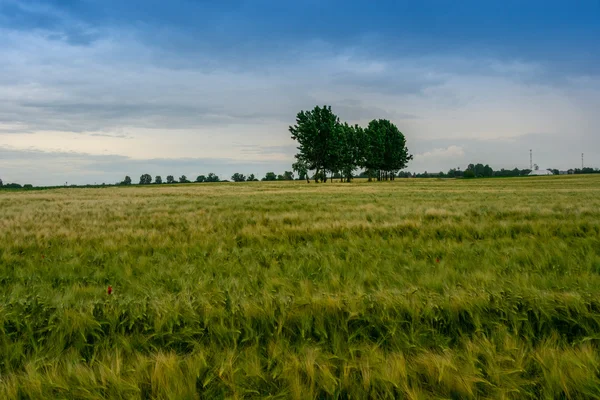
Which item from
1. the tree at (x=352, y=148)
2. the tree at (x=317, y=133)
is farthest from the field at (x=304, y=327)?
the tree at (x=352, y=148)

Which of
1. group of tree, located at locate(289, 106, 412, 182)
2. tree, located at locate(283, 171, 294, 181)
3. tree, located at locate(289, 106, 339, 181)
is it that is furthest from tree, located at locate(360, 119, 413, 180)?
tree, located at locate(283, 171, 294, 181)

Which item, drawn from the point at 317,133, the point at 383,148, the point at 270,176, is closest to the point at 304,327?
the point at 317,133

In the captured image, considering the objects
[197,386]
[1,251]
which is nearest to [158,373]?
[197,386]

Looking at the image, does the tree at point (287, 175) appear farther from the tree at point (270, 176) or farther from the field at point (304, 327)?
the field at point (304, 327)

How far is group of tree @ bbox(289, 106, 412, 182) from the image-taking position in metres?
70.5

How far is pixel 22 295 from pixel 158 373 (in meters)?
2.66

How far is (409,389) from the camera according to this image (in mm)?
1936

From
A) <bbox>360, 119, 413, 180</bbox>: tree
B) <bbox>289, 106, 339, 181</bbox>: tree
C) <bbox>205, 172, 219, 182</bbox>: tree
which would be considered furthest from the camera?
<bbox>205, 172, 219, 182</bbox>: tree

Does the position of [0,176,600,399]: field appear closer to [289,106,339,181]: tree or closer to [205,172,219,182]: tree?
[289,106,339,181]: tree

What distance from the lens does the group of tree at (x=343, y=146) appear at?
7050 cm

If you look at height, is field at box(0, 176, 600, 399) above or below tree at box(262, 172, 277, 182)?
below

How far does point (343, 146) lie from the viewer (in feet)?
246

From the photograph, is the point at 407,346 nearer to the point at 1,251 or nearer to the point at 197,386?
the point at 197,386

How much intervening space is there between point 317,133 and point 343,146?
8.12m
